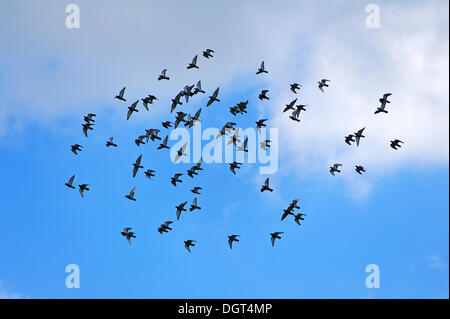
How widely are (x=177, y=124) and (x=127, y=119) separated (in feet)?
33.5

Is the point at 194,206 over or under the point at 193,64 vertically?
under

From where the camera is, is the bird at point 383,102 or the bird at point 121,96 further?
the bird at point 121,96

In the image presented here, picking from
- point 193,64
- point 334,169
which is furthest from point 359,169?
point 193,64

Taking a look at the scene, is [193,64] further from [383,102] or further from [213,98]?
[383,102]

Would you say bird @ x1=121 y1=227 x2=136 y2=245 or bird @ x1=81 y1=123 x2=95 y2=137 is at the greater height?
bird @ x1=81 y1=123 x2=95 y2=137

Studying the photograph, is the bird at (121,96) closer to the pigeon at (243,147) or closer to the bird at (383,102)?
the pigeon at (243,147)

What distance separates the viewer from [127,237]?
117 meters

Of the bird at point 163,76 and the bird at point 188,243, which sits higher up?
the bird at point 163,76

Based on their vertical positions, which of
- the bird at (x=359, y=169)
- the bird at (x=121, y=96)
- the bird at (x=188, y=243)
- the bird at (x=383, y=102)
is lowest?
the bird at (x=188, y=243)

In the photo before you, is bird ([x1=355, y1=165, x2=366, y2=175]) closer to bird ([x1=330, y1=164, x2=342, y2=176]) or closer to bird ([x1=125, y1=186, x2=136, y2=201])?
bird ([x1=330, y1=164, x2=342, y2=176])
